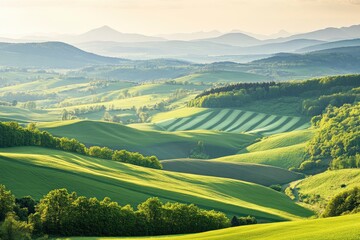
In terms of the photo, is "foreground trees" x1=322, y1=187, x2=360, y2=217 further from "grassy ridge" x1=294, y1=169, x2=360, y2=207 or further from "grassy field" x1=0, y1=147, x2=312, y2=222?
"grassy ridge" x1=294, y1=169, x2=360, y2=207

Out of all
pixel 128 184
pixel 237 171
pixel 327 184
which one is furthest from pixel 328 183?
pixel 128 184

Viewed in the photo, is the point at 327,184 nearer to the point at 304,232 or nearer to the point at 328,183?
the point at 328,183

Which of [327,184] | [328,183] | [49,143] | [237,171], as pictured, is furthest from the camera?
[237,171]

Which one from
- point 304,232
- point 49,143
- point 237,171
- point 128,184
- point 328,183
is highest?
point 304,232

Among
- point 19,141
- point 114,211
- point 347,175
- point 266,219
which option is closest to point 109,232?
point 114,211

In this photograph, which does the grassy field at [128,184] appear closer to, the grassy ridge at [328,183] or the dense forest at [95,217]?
the grassy ridge at [328,183]

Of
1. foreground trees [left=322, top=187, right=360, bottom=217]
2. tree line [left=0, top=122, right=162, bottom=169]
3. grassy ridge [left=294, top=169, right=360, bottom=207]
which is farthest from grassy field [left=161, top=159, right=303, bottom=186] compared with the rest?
foreground trees [left=322, top=187, right=360, bottom=217]

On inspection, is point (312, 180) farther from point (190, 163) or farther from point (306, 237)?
point (306, 237)

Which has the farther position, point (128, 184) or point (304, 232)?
point (128, 184)

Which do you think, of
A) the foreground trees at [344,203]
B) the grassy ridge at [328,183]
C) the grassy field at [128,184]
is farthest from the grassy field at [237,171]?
the foreground trees at [344,203]
